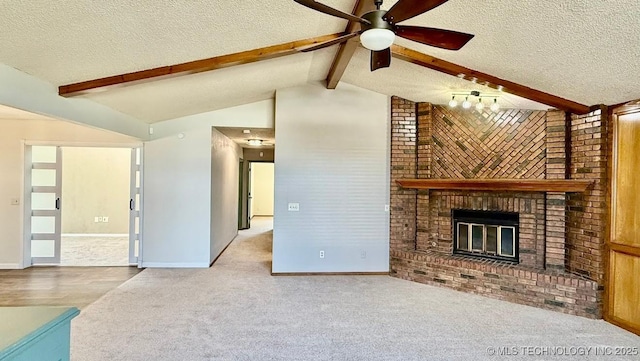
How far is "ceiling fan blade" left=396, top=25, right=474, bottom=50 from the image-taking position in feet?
7.16

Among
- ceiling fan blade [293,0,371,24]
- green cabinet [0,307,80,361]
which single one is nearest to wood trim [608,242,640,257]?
ceiling fan blade [293,0,371,24]

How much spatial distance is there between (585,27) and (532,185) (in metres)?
2.03

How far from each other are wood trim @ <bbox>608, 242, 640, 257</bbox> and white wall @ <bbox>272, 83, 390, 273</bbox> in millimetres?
2630

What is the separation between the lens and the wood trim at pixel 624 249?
332 centimetres

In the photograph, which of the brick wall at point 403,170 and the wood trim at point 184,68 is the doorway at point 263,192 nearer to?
the brick wall at point 403,170

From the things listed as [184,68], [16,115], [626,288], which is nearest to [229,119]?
[184,68]

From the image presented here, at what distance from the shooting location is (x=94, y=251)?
6.55 m

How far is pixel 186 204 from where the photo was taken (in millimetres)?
5449

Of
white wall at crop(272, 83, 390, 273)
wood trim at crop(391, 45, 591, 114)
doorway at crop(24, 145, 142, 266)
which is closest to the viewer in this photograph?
wood trim at crop(391, 45, 591, 114)

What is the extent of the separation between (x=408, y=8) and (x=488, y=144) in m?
3.34

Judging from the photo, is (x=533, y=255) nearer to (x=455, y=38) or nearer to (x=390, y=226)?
(x=390, y=226)

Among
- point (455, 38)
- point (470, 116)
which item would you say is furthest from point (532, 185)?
point (455, 38)

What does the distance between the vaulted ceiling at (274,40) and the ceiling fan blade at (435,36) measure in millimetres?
488

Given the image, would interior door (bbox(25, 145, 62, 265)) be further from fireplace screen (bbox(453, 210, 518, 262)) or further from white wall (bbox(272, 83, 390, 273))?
fireplace screen (bbox(453, 210, 518, 262))
